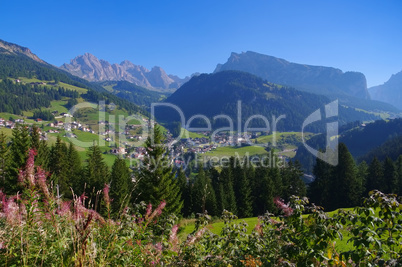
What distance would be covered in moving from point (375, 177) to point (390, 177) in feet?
6.76

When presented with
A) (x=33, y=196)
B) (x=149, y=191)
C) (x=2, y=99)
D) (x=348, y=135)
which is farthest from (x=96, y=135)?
(x=348, y=135)

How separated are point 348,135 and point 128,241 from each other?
223867 millimetres

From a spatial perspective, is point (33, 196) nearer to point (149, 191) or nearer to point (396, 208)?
point (396, 208)

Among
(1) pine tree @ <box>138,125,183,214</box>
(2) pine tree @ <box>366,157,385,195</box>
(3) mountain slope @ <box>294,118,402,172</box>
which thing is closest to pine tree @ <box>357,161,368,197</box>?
(2) pine tree @ <box>366,157,385,195</box>

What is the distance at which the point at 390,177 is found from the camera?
130 feet

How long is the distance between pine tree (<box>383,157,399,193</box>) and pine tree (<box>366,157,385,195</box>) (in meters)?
0.60

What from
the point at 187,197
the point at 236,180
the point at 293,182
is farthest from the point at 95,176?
the point at 293,182

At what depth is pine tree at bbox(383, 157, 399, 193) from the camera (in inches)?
1531

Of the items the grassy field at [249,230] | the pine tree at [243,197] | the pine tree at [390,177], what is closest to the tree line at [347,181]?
the pine tree at [390,177]

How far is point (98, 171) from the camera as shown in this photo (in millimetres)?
41281

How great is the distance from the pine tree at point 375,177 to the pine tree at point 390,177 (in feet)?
1.97

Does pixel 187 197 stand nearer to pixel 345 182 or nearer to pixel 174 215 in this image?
pixel 345 182

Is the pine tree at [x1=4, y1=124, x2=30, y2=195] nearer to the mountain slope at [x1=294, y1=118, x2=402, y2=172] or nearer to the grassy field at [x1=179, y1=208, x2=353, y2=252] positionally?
the grassy field at [x1=179, y1=208, x2=353, y2=252]

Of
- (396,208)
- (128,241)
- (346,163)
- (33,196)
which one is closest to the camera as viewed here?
(396,208)
